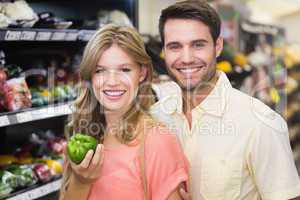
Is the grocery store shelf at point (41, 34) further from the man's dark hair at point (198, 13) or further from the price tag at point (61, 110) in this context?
the man's dark hair at point (198, 13)

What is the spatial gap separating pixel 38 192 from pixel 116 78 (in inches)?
48.1

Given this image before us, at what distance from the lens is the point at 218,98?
4.12 ft

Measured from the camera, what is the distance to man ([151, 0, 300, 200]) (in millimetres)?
1186

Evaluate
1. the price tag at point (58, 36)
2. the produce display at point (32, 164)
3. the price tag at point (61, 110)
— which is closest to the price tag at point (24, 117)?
the price tag at point (61, 110)

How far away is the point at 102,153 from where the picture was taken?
1.23 meters

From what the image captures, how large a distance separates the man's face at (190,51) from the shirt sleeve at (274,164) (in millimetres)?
226

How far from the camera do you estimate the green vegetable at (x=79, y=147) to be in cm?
120

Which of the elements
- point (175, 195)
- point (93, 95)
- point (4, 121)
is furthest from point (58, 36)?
point (175, 195)

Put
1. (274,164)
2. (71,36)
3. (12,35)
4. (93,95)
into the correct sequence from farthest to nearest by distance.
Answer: (71,36)
(12,35)
(93,95)
(274,164)

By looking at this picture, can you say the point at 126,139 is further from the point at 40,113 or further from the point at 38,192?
the point at 38,192

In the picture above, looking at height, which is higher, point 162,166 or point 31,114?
point 162,166

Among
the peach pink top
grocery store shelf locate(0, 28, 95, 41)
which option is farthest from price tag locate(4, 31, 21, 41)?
the peach pink top

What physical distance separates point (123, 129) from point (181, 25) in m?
0.37

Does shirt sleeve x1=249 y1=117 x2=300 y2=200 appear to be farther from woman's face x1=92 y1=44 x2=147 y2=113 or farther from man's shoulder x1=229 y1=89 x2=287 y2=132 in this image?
woman's face x1=92 y1=44 x2=147 y2=113
